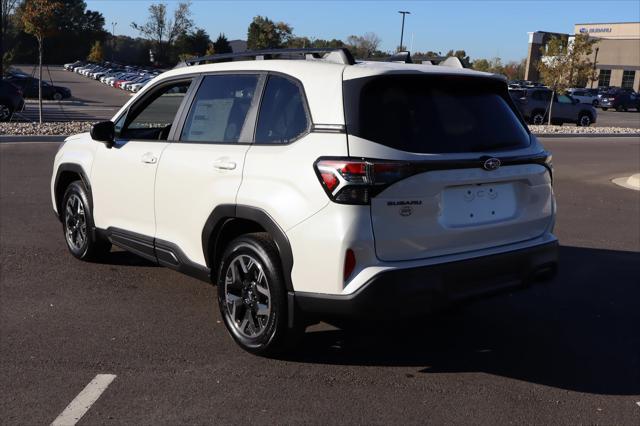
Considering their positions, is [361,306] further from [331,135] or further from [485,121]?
[485,121]

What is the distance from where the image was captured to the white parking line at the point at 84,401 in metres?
3.55

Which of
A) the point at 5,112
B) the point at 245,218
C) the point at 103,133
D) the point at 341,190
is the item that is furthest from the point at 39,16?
the point at 341,190

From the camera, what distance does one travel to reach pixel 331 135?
152 inches

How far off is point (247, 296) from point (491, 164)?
1.75 m

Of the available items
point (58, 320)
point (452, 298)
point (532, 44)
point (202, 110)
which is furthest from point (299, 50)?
point (532, 44)

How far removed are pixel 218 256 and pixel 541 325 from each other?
2.46 meters

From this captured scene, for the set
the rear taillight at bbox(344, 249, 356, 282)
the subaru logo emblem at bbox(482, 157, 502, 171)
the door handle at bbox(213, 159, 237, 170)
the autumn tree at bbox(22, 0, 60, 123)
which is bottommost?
the rear taillight at bbox(344, 249, 356, 282)

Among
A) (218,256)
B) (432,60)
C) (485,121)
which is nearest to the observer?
(485,121)

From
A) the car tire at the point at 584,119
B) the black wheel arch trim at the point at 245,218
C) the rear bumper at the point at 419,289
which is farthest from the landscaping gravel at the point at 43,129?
the car tire at the point at 584,119

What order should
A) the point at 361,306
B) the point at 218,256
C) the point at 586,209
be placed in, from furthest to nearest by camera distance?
the point at 586,209 → the point at 218,256 → the point at 361,306

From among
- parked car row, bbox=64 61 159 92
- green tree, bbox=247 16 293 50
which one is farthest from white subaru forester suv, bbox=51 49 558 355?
green tree, bbox=247 16 293 50

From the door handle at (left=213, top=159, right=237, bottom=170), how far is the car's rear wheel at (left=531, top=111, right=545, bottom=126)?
28.2m

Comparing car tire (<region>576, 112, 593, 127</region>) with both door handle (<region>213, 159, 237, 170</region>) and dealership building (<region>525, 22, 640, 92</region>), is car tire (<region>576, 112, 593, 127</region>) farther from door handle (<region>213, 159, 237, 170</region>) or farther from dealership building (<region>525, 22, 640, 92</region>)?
dealership building (<region>525, 22, 640, 92</region>)

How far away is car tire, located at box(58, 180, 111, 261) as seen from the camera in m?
6.13
